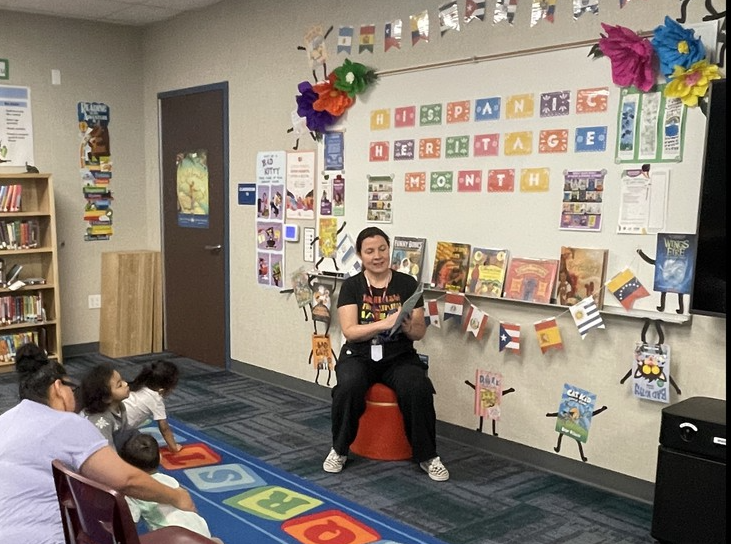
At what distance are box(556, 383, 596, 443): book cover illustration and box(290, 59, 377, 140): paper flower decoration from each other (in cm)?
201

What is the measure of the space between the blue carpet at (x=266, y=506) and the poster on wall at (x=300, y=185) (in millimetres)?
1616

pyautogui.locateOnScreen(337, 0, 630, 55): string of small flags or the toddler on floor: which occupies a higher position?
pyautogui.locateOnScreen(337, 0, 630, 55): string of small flags

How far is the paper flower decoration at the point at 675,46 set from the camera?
2.75 meters

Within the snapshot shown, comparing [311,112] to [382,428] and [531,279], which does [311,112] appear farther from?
[382,428]

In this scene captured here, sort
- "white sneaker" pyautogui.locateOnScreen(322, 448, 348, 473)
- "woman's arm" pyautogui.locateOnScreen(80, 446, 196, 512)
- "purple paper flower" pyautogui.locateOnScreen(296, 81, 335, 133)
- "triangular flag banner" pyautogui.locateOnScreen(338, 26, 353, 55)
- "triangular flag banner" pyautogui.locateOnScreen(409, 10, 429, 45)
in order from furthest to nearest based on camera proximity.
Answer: "purple paper flower" pyautogui.locateOnScreen(296, 81, 335, 133), "triangular flag banner" pyautogui.locateOnScreen(338, 26, 353, 55), "triangular flag banner" pyautogui.locateOnScreen(409, 10, 429, 45), "white sneaker" pyautogui.locateOnScreen(322, 448, 348, 473), "woman's arm" pyautogui.locateOnScreen(80, 446, 196, 512)

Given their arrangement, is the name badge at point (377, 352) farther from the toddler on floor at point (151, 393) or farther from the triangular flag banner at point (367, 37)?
the triangular flag banner at point (367, 37)

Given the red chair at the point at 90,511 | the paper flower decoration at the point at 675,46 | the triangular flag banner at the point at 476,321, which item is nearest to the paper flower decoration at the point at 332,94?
the triangular flag banner at the point at 476,321

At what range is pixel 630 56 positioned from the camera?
9.64 ft

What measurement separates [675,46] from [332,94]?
6.59ft

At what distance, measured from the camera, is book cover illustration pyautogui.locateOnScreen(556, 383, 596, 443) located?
3.25 m

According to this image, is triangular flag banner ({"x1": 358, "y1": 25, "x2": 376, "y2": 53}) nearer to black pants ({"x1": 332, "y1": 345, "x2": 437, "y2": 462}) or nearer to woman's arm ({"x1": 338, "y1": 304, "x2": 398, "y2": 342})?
woman's arm ({"x1": 338, "y1": 304, "x2": 398, "y2": 342})

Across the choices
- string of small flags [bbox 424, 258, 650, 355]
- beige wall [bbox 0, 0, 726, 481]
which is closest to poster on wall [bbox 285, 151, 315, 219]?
beige wall [bbox 0, 0, 726, 481]

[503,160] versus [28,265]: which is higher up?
[503,160]

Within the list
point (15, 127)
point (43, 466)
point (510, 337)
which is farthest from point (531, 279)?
point (15, 127)
